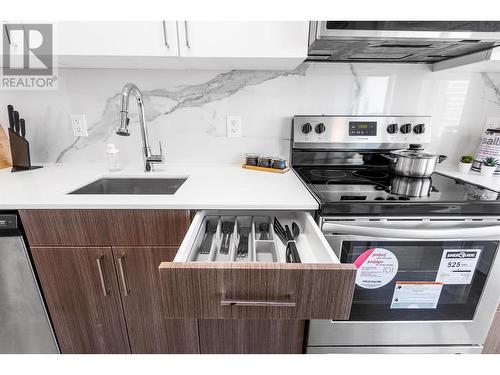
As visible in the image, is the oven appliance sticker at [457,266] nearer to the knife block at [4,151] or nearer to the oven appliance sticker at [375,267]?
the oven appliance sticker at [375,267]

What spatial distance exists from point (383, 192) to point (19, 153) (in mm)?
1840

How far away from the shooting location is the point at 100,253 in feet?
3.24

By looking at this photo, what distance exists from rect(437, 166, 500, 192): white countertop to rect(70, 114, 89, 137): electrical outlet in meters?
2.08

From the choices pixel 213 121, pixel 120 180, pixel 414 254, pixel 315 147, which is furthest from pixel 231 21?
pixel 414 254

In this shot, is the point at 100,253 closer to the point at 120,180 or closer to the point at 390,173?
the point at 120,180

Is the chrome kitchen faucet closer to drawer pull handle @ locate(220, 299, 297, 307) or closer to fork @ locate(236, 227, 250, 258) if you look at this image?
fork @ locate(236, 227, 250, 258)

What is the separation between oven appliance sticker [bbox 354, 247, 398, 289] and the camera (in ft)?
3.09

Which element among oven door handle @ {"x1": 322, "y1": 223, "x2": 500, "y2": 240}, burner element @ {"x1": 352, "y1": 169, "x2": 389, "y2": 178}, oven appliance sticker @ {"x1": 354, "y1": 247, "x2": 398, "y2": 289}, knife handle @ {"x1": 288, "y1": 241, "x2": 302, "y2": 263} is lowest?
oven appliance sticker @ {"x1": 354, "y1": 247, "x2": 398, "y2": 289}

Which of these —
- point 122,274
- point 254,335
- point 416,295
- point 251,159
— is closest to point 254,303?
point 254,335

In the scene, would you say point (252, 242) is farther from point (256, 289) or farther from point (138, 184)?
point (138, 184)

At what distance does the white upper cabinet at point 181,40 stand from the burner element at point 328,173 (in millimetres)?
569

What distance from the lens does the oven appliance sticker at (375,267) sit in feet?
3.09

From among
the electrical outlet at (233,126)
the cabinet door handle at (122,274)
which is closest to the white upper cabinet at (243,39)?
the electrical outlet at (233,126)

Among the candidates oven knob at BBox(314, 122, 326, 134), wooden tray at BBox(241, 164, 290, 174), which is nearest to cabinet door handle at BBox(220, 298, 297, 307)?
wooden tray at BBox(241, 164, 290, 174)
